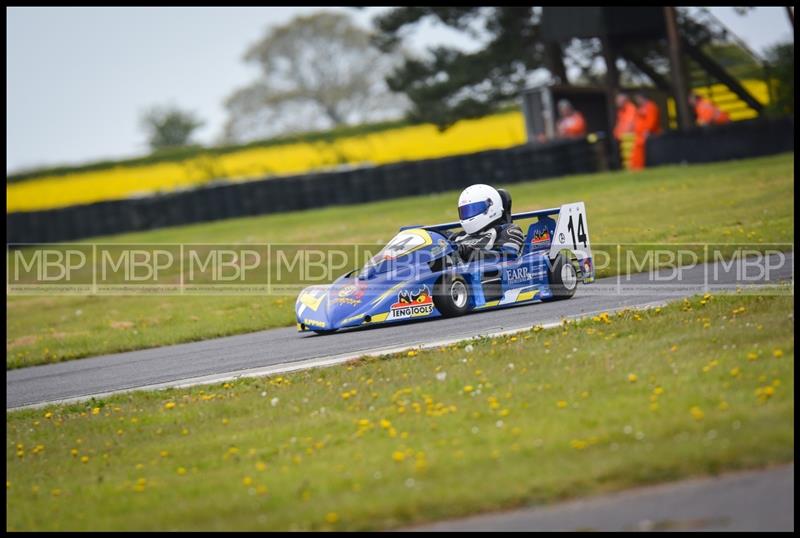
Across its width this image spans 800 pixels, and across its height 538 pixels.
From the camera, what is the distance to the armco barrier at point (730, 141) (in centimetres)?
2392

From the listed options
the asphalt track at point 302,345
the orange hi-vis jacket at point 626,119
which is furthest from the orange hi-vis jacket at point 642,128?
the asphalt track at point 302,345

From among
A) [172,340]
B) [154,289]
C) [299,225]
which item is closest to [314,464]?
[172,340]

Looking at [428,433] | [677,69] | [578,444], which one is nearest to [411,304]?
[428,433]

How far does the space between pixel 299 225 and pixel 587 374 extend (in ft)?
54.1

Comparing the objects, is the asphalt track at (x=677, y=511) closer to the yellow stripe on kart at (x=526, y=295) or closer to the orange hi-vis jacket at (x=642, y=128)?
the yellow stripe on kart at (x=526, y=295)

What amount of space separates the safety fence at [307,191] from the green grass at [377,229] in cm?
44

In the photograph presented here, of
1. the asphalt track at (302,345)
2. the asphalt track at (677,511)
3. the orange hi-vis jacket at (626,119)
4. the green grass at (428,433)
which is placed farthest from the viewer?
the orange hi-vis jacket at (626,119)

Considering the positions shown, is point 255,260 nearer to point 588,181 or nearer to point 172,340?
point 172,340

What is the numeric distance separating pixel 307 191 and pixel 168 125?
37213 millimetres

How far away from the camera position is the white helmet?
38.9 ft

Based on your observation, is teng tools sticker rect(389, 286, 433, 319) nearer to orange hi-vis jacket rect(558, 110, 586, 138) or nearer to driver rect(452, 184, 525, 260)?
driver rect(452, 184, 525, 260)

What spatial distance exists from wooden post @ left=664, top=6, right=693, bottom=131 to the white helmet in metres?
15.5

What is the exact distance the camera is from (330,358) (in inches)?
390

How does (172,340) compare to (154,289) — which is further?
(154,289)
